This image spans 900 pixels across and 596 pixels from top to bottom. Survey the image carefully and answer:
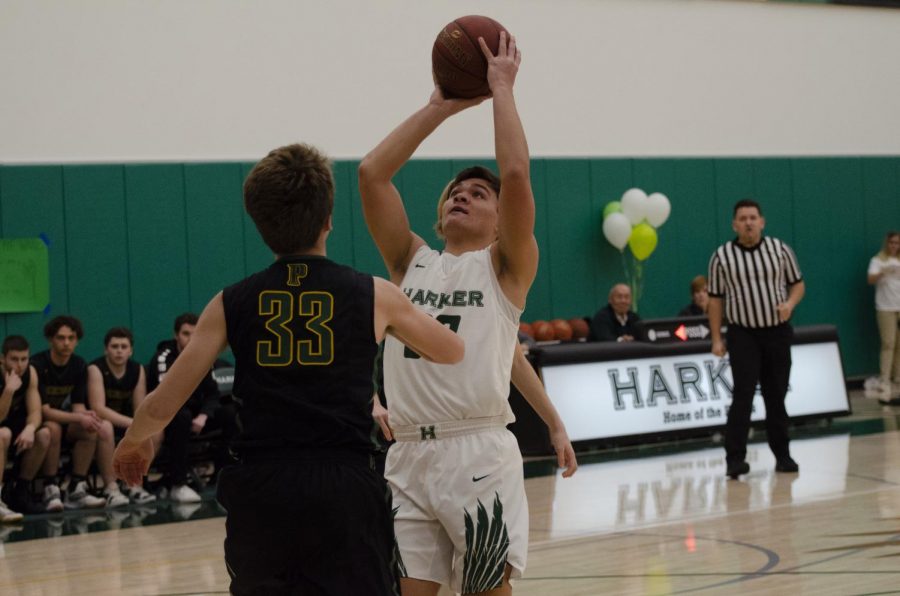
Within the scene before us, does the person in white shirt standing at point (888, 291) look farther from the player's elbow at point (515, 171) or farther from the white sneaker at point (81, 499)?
the player's elbow at point (515, 171)

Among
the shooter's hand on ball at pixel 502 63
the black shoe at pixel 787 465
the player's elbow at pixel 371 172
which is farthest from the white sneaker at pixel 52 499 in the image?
the shooter's hand on ball at pixel 502 63

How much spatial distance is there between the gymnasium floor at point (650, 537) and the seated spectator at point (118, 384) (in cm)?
67

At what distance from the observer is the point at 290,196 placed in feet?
8.65

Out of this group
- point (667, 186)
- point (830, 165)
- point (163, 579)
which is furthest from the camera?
A: point (830, 165)

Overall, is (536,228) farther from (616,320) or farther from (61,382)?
(61,382)

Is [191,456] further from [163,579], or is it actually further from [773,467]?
[773,467]

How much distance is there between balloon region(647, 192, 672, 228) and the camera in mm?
13609

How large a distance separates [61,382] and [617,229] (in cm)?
661

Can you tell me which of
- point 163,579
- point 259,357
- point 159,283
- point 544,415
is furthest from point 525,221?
point 159,283

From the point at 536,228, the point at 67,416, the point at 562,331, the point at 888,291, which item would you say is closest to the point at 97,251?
the point at 67,416

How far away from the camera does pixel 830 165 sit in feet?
51.0

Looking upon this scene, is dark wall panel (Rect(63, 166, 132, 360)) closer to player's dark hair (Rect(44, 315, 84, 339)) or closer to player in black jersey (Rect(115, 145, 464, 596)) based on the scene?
player's dark hair (Rect(44, 315, 84, 339))

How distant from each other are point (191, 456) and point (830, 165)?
9521 mm

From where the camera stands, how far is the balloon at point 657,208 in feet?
44.7
